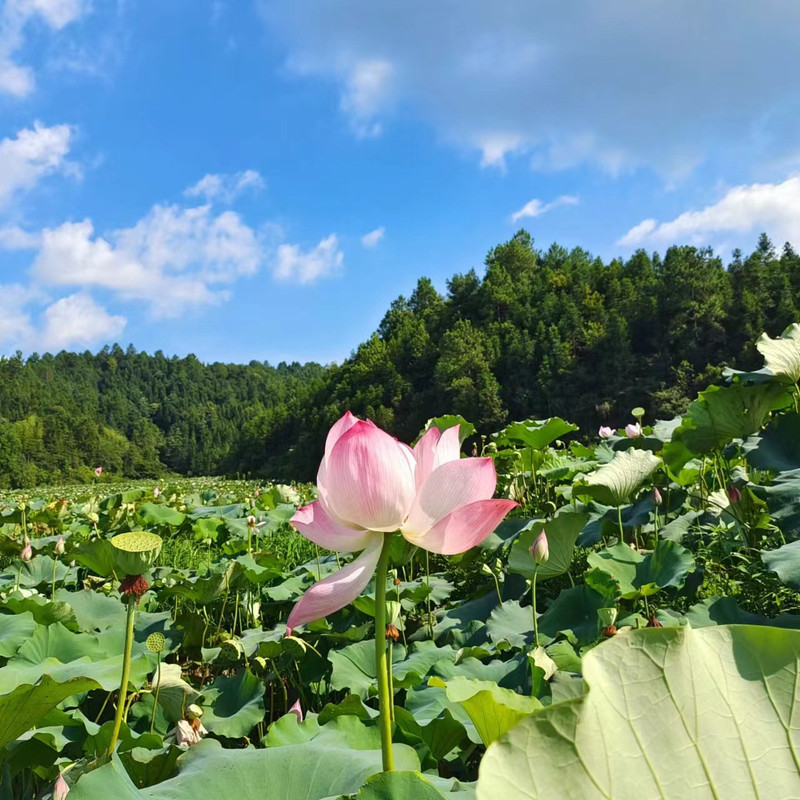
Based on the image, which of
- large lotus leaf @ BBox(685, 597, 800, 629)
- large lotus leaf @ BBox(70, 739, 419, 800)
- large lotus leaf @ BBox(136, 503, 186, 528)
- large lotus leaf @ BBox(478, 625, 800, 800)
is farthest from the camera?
large lotus leaf @ BBox(136, 503, 186, 528)

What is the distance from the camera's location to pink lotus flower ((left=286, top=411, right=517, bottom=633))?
552mm

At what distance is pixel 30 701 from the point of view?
804mm

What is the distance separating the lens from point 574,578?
2.46 m

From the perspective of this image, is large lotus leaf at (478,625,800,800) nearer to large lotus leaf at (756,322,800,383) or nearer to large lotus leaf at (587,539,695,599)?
large lotus leaf at (587,539,695,599)

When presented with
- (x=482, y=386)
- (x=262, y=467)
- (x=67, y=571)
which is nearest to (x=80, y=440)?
(x=262, y=467)

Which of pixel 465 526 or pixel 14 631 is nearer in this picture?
pixel 465 526

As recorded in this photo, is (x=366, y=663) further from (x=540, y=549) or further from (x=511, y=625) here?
(x=540, y=549)

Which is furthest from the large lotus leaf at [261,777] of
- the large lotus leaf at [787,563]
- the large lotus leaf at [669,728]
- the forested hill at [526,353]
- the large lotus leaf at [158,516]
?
the forested hill at [526,353]

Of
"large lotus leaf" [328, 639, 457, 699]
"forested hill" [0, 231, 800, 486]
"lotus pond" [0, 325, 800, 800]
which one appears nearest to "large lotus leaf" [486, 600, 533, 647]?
"lotus pond" [0, 325, 800, 800]

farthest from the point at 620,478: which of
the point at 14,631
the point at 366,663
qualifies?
the point at 14,631

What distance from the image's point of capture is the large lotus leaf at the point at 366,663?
151 cm

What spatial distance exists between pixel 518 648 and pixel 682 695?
128 cm

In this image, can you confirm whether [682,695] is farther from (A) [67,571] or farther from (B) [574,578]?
(A) [67,571]

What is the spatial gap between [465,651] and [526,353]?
2915 cm
